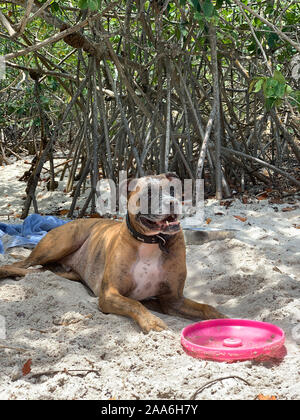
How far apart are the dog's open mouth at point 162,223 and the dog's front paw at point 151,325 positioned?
1.57ft

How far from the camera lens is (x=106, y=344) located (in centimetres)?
253

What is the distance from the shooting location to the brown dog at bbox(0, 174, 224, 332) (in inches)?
111

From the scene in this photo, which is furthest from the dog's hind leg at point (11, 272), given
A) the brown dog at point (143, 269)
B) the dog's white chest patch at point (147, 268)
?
the dog's white chest patch at point (147, 268)

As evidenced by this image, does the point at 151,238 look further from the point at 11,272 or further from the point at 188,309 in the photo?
the point at 11,272

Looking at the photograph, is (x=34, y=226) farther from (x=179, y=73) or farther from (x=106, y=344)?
(x=106, y=344)

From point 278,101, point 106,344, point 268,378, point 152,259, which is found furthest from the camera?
point 278,101

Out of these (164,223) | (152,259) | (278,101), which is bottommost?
(152,259)

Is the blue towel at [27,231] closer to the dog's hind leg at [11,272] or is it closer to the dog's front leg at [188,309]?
the dog's hind leg at [11,272]

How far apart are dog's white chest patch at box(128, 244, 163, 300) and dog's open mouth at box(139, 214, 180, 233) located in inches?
9.8

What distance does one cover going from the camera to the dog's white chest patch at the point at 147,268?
3035 millimetres

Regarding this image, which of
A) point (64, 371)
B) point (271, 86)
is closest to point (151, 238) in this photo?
point (64, 371)

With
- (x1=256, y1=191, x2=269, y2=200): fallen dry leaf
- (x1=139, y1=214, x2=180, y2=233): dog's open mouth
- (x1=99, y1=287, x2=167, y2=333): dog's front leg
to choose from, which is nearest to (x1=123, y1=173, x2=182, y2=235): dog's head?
(x1=139, y1=214, x2=180, y2=233): dog's open mouth
